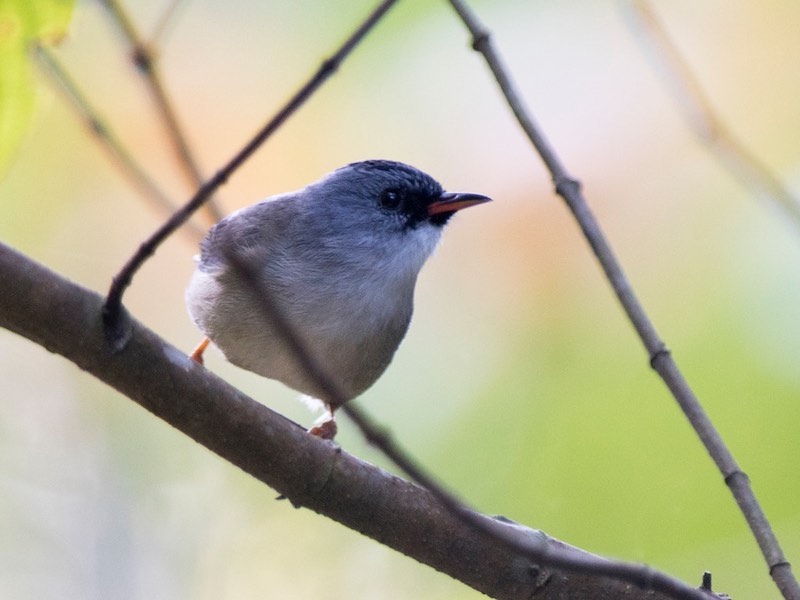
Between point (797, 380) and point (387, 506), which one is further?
point (797, 380)

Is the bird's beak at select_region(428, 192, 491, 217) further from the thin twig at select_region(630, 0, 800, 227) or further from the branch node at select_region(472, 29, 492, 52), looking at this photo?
the branch node at select_region(472, 29, 492, 52)

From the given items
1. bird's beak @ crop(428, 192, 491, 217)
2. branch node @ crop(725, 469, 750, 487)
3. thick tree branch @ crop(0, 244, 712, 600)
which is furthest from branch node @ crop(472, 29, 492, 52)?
bird's beak @ crop(428, 192, 491, 217)

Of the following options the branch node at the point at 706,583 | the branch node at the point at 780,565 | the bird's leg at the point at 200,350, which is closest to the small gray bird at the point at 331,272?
the bird's leg at the point at 200,350

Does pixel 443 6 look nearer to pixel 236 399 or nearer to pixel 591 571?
pixel 236 399

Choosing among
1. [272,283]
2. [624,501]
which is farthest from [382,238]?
[624,501]

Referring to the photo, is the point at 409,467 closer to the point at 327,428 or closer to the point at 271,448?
the point at 271,448

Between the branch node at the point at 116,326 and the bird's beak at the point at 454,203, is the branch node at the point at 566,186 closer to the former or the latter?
the branch node at the point at 116,326

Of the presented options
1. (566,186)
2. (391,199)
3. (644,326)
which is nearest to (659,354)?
(644,326)
